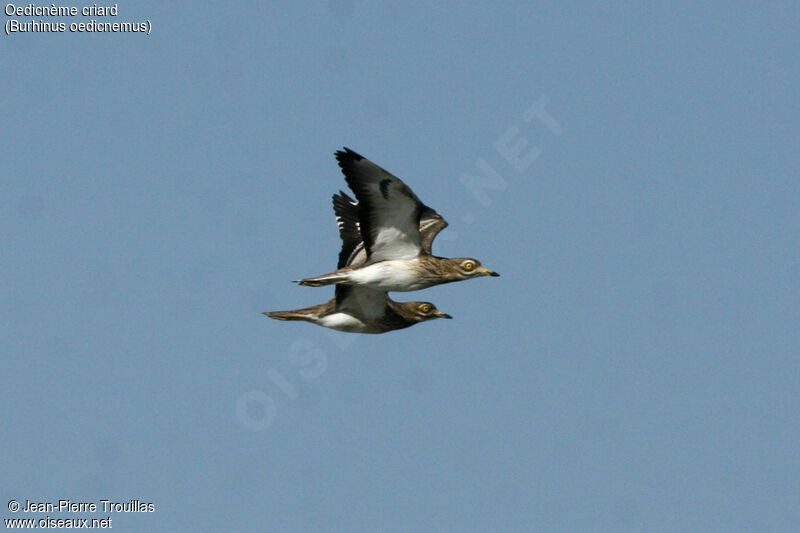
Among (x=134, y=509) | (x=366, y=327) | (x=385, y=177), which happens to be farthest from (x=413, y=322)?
(x=134, y=509)

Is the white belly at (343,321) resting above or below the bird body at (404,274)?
below

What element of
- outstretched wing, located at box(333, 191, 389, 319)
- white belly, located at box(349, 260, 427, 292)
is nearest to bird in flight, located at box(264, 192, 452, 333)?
outstretched wing, located at box(333, 191, 389, 319)

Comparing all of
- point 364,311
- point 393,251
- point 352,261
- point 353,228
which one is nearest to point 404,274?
point 393,251

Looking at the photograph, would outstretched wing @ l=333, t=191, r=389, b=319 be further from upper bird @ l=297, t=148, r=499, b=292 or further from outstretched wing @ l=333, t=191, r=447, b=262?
upper bird @ l=297, t=148, r=499, b=292

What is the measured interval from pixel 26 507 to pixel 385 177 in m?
Answer: 9.97

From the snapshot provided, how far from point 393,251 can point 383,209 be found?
40.6 inches

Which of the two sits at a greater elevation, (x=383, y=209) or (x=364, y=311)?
(x=383, y=209)

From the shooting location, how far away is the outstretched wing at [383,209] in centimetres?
2295

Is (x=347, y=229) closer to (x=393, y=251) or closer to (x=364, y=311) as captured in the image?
(x=364, y=311)

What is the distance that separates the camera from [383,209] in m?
24.0

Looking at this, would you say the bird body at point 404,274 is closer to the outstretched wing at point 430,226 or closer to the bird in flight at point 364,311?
the bird in flight at point 364,311

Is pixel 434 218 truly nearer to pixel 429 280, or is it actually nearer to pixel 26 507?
pixel 429 280

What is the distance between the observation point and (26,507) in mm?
27281

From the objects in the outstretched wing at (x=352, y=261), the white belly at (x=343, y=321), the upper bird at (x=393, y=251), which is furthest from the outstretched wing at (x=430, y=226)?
Result: the white belly at (x=343, y=321)
